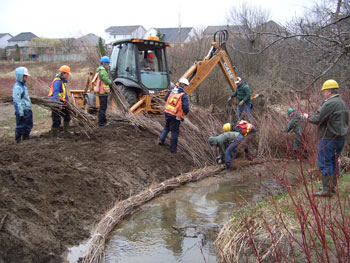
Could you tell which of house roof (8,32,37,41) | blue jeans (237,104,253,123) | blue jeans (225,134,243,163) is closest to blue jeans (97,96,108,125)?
blue jeans (225,134,243,163)

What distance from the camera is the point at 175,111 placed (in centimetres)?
841

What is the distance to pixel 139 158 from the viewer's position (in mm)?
8023

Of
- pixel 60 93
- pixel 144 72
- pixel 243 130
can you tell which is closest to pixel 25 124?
pixel 60 93

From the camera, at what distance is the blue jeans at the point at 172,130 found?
338 inches

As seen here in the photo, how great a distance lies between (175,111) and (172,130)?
0.50m

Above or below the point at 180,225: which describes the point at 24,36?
above

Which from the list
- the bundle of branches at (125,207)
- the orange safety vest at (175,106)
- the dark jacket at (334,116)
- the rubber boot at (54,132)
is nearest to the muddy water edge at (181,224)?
the bundle of branches at (125,207)

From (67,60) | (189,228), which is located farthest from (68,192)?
(67,60)

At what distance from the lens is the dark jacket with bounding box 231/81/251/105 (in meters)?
11.1

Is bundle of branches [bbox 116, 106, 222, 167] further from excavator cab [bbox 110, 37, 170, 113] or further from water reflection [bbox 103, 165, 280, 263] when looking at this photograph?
water reflection [bbox 103, 165, 280, 263]

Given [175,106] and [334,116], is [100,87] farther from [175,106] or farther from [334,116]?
[334,116]

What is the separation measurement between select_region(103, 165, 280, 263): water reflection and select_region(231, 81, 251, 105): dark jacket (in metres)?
3.68

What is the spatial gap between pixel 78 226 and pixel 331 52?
5553 mm

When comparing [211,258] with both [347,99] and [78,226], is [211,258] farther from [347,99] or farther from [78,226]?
[347,99]
